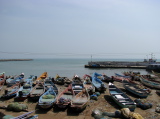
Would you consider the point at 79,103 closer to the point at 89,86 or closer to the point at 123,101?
the point at 123,101

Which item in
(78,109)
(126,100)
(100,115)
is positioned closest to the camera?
(100,115)

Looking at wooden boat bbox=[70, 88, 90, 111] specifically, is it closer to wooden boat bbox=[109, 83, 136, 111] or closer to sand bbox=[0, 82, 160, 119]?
sand bbox=[0, 82, 160, 119]

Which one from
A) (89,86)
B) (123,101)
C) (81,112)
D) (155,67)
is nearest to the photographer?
(81,112)

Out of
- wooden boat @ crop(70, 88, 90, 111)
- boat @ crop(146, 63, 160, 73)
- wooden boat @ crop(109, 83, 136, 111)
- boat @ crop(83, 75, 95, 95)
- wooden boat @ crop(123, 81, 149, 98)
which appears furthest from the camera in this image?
boat @ crop(146, 63, 160, 73)

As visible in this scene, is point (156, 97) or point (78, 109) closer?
point (78, 109)

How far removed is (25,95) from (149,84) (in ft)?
60.4

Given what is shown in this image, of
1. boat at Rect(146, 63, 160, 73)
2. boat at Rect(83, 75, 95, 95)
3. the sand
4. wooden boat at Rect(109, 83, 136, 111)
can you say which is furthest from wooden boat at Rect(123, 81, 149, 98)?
boat at Rect(146, 63, 160, 73)

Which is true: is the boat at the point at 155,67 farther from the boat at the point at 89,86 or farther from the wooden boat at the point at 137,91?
the boat at the point at 89,86

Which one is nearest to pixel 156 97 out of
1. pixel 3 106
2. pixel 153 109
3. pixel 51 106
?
pixel 153 109

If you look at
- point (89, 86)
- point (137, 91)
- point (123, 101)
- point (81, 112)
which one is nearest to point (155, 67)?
point (137, 91)

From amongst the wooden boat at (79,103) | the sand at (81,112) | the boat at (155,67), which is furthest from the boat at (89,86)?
the boat at (155,67)

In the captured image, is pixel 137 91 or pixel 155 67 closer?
pixel 137 91

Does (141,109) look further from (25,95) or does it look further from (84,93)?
(25,95)

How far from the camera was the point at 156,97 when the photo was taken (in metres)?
17.4
